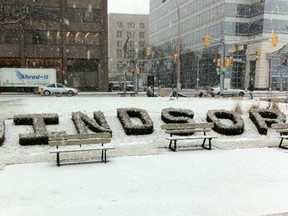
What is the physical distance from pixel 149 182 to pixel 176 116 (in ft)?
24.7

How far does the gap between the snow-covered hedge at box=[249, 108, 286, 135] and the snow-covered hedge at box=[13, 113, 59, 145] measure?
8.63m

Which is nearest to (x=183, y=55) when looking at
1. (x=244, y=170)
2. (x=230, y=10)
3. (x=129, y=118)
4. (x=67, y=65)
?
(x=230, y=10)

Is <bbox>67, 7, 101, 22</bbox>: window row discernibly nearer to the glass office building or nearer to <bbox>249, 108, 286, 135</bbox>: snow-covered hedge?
the glass office building

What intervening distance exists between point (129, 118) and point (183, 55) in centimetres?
5681

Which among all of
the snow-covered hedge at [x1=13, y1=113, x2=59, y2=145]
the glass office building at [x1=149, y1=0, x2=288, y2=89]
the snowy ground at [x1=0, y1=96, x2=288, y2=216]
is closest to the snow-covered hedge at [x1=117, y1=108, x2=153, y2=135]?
the snowy ground at [x1=0, y1=96, x2=288, y2=216]

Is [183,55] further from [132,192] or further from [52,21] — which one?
[132,192]

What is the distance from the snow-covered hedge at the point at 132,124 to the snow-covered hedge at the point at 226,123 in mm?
2859

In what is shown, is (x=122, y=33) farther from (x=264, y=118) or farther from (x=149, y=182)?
(x=149, y=182)

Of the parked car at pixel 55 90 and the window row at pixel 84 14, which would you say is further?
the window row at pixel 84 14

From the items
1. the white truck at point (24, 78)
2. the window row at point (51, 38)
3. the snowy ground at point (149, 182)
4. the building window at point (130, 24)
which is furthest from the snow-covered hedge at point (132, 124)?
the building window at point (130, 24)

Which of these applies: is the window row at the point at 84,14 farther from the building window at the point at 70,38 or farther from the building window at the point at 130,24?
the building window at the point at 130,24

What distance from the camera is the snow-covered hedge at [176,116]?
13.8 meters

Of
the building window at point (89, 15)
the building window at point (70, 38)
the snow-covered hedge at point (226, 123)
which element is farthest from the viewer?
the building window at point (89, 15)

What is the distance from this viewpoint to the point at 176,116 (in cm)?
1476
